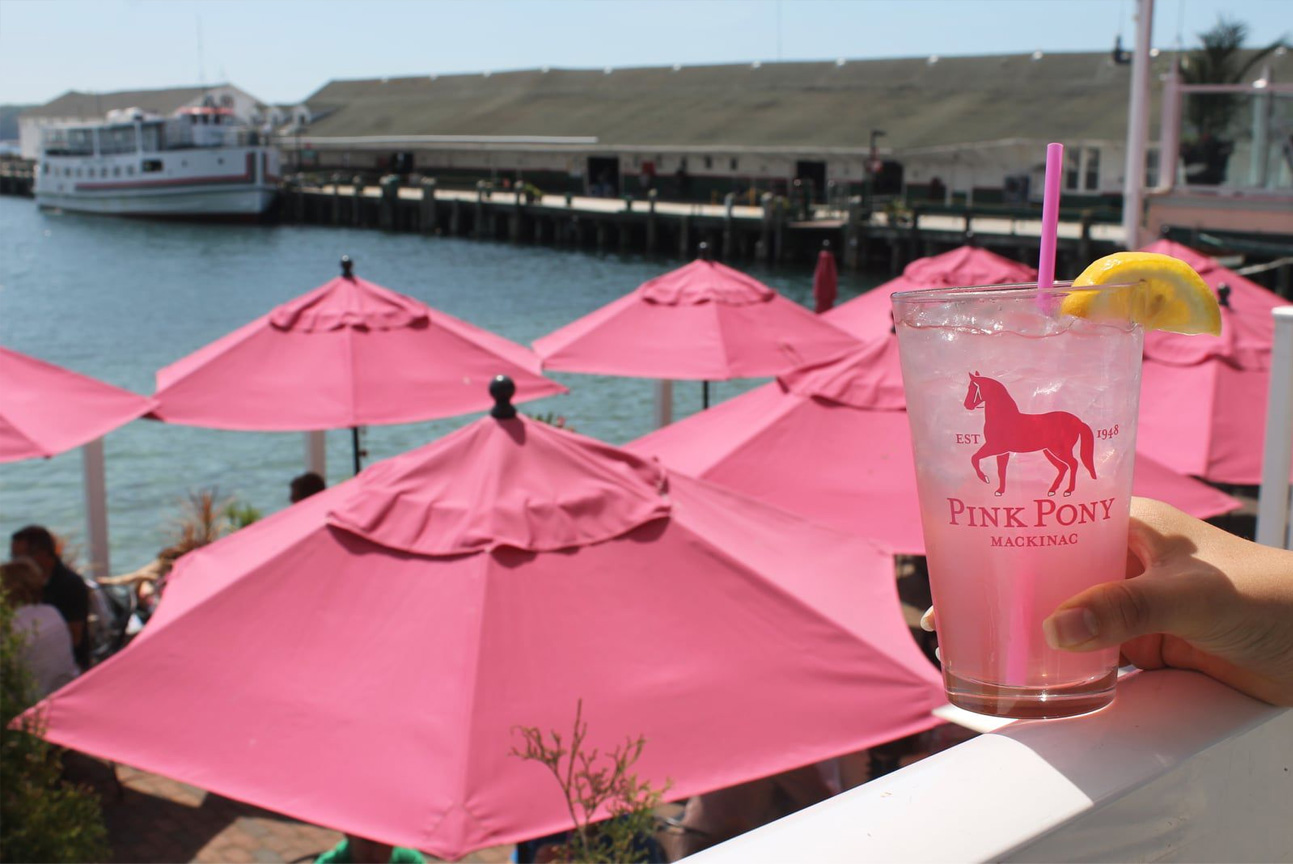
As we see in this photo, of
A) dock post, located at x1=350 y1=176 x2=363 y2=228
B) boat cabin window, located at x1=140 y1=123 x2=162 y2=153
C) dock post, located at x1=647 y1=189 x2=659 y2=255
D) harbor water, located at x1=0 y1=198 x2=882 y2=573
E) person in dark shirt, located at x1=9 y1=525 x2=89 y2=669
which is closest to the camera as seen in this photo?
person in dark shirt, located at x1=9 y1=525 x2=89 y2=669

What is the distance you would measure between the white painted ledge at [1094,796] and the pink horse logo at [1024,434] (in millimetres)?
213

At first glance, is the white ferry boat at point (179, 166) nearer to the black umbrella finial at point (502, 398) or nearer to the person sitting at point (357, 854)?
the person sitting at point (357, 854)

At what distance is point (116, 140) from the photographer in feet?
221

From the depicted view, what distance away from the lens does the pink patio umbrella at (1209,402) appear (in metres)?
7.41

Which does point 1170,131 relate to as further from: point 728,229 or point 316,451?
point 728,229

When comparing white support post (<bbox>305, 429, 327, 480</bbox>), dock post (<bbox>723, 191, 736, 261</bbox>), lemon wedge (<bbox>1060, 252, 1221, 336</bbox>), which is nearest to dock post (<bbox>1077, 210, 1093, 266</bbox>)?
dock post (<bbox>723, 191, 736, 261</bbox>)

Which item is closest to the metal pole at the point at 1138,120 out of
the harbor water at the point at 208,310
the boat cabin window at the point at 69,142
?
the harbor water at the point at 208,310

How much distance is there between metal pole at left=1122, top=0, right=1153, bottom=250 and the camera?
1280cm

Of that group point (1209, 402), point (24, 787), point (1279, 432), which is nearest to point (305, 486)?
point (24, 787)

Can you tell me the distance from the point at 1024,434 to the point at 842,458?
5.30 metres

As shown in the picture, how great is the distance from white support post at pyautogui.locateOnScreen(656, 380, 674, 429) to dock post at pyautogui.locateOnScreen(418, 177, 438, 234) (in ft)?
151

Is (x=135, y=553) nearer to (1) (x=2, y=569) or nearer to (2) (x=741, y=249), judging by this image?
(1) (x=2, y=569)

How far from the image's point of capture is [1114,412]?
116 cm

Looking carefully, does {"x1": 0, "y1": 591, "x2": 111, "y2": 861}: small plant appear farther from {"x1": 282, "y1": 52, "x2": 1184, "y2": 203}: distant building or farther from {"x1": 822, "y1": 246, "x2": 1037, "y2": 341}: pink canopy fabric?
{"x1": 282, "y1": 52, "x2": 1184, "y2": 203}: distant building
